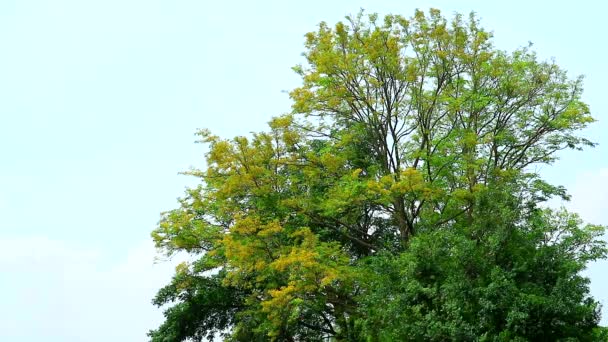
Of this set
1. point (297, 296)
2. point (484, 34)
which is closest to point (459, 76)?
point (484, 34)

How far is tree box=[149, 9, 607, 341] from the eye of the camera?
2244 cm

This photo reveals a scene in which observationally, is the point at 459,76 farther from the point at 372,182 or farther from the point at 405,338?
the point at 405,338

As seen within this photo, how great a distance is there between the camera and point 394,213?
25.4 metres

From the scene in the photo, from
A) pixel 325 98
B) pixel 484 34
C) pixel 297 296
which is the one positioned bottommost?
pixel 297 296

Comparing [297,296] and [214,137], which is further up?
[214,137]

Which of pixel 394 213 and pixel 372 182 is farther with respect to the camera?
pixel 394 213

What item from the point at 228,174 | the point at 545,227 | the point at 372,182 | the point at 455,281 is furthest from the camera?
the point at 228,174

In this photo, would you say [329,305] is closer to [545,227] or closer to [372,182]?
[372,182]

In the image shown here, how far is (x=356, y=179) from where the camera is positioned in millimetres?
23578

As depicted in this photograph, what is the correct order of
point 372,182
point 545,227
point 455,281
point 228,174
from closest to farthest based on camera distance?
point 455,281
point 545,227
point 372,182
point 228,174

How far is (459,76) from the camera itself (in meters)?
25.8

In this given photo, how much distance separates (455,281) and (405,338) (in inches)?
70.6

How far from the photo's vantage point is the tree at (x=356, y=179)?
73.6 ft

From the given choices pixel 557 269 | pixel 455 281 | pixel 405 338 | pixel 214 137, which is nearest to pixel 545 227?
pixel 557 269
